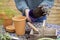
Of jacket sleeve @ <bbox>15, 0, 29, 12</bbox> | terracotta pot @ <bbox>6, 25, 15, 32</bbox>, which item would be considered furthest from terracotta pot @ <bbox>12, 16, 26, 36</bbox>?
jacket sleeve @ <bbox>15, 0, 29, 12</bbox>

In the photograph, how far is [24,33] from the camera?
1.45 m

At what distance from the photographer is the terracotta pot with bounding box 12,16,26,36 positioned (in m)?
1.38

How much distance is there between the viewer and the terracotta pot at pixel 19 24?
54.2 inches

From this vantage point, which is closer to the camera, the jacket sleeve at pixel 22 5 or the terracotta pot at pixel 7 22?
the terracotta pot at pixel 7 22

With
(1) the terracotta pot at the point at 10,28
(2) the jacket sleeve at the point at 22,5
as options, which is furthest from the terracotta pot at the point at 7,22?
(2) the jacket sleeve at the point at 22,5

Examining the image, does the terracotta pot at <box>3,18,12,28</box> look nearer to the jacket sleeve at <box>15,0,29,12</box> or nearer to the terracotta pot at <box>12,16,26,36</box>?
the terracotta pot at <box>12,16,26,36</box>

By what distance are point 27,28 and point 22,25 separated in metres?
0.15

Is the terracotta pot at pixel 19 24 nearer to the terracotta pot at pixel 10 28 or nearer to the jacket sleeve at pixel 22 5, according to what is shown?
the terracotta pot at pixel 10 28

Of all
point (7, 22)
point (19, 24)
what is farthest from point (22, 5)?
point (19, 24)

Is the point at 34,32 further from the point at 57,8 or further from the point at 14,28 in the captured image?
the point at 57,8

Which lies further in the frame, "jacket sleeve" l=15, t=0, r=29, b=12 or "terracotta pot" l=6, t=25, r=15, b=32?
"jacket sleeve" l=15, t=0, r=29, b=12

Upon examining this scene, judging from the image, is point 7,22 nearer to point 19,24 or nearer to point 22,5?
point 19,24

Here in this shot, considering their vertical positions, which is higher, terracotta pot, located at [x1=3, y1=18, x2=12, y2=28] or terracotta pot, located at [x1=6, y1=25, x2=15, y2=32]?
terracotta pot, located at [x1=3, y1=18, x2=12, y2=28]

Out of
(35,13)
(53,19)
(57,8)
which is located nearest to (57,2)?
(57,8)
